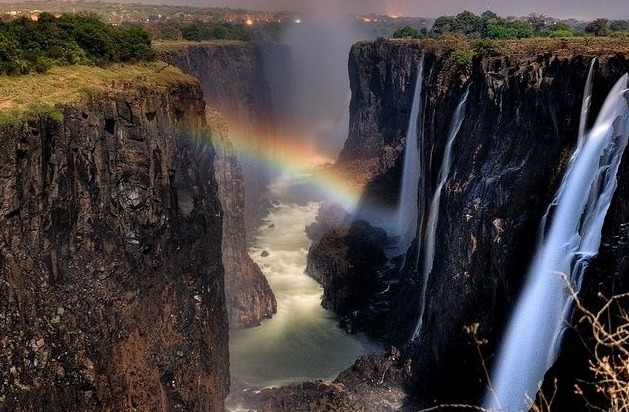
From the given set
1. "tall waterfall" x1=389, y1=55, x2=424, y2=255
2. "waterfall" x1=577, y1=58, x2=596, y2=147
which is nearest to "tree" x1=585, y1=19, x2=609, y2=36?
"tall waterfall" x1=389, y1=55, x2=424, y2=255

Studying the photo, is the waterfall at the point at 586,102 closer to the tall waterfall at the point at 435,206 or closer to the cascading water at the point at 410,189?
the tall waterfall at the point at 435,206

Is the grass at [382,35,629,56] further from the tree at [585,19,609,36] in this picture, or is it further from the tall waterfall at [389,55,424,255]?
the tree at [585,19,609,36]

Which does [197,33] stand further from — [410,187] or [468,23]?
[410,187]

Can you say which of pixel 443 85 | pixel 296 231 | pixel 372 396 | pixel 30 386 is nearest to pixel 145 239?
pixel 30 386

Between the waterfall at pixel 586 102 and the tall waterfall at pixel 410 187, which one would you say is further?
the tall waterfall at pixel 410 187

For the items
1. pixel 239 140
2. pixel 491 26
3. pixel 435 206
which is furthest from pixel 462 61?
pixel 239 140

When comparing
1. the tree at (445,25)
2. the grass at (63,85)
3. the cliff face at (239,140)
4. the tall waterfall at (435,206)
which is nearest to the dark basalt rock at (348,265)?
the cliff face at (239,140)
